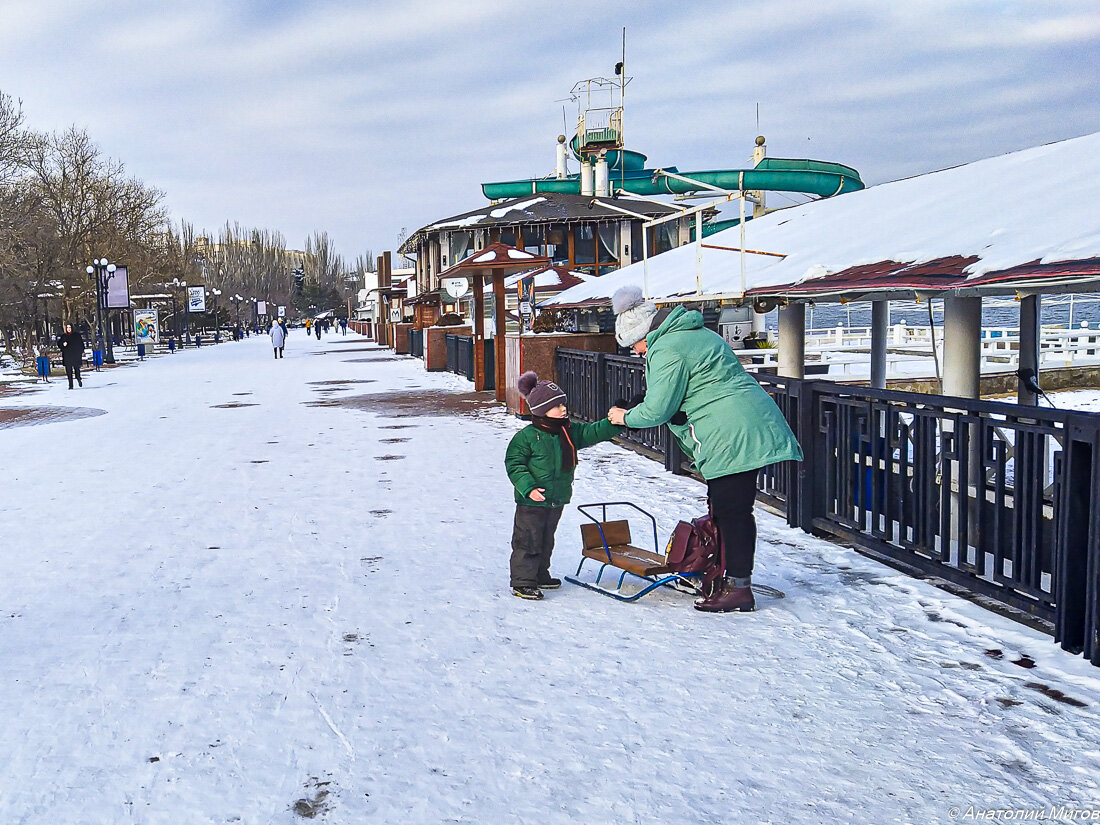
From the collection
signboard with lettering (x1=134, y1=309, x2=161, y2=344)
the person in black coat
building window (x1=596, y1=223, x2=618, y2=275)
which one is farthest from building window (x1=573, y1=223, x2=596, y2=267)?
the person in black coat

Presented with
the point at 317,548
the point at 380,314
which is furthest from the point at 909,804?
the point at 380,314

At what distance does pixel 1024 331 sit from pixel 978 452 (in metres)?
4.90

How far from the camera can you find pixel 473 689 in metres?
4.00

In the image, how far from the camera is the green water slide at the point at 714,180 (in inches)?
1588

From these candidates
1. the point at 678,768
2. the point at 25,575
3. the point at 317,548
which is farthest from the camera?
the point at 317,548

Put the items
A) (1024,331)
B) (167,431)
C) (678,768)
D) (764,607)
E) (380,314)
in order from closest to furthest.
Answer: (678,768) → (764,607) → (1024,331) → (167,431) → (380,314)

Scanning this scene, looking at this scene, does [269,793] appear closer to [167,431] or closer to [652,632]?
[652,632]

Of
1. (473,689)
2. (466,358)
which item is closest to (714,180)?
(466,358)

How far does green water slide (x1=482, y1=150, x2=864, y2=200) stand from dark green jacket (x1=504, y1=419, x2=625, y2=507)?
30314 mm

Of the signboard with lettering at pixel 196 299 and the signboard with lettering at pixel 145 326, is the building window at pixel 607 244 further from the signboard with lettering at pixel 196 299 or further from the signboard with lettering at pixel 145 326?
the signboard with lettering at pixel 196 299

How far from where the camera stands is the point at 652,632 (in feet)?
15.5

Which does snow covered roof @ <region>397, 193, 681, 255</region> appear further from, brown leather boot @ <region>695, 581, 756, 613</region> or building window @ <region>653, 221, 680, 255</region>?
brown leather boot @ <region>695, 581, 756, 613</region>

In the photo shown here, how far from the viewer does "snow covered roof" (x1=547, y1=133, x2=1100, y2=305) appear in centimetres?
506

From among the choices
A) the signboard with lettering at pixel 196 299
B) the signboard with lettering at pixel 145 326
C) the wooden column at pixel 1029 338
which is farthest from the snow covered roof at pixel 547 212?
the wooden column at pixel 1029 338
